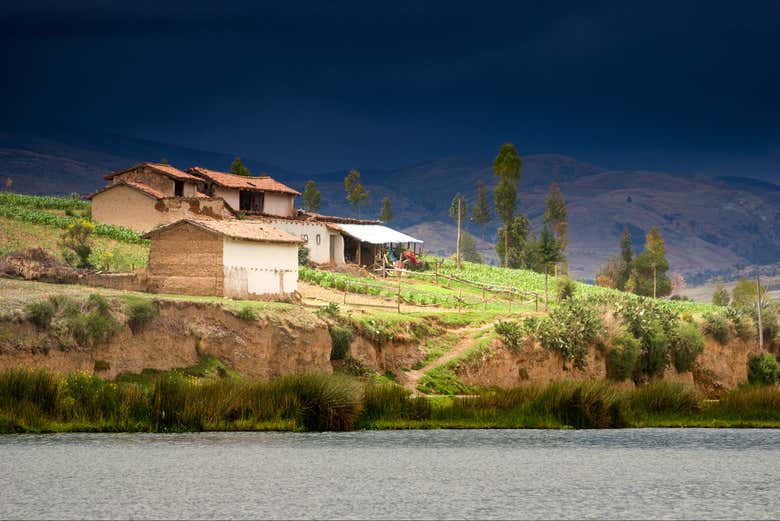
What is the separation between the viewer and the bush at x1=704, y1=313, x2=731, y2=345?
5816 cm

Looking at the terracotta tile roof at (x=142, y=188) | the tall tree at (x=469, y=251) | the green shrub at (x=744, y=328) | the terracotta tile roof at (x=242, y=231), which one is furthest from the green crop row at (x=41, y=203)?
the tall tree at (x=469, y=251)

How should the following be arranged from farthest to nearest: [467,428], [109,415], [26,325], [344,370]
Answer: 1. [344,370]
2. [26,325]
3. [467,428]
4. [109,415]

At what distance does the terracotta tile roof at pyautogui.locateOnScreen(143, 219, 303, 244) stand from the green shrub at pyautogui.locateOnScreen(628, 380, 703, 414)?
2189 cm

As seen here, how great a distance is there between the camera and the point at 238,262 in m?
46.3

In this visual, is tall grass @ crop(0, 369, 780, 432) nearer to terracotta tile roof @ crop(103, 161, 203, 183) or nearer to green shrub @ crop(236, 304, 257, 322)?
green shrub @ crop(236, 304, 257, 322)

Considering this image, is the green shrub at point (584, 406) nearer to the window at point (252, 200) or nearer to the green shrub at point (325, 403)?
the green shrub at point (325, 403)

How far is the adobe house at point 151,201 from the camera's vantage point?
218ft

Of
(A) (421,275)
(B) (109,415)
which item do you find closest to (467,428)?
(B) (109,415)

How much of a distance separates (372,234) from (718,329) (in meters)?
28.5

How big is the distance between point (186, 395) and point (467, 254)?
164 meters

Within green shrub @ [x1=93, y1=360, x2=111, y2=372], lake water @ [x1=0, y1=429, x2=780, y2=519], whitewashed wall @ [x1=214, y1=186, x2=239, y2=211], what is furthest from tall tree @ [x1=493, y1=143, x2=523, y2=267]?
lake water @ [x1=0, y1=429, x2=780, y2=519]

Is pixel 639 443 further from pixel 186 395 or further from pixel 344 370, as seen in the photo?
pixel 344 370

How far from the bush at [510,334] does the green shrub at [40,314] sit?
70.7 ft

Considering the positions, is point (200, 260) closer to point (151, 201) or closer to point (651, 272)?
point (151, 201)
